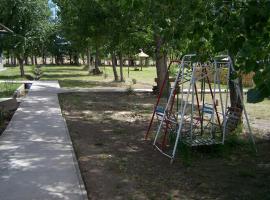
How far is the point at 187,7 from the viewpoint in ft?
21.7

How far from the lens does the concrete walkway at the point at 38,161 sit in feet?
19.7

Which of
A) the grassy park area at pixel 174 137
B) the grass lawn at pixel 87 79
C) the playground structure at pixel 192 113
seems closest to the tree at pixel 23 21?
the grass lawn at pixel 87 79

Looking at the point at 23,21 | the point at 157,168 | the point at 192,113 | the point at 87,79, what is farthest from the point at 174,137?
the point at 87,79

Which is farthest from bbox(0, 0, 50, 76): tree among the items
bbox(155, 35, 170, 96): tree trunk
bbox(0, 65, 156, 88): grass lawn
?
bbox(155, 35, 170, 96): tree trunk

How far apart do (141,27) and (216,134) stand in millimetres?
9820

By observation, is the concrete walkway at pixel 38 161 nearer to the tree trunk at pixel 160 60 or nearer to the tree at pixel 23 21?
Answer: the tree trunk at pixel 160 60

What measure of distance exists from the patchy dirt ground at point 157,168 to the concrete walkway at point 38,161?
249 mm

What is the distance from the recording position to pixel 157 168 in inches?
297

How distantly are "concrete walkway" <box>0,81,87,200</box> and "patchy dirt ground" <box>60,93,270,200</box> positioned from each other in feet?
0.82

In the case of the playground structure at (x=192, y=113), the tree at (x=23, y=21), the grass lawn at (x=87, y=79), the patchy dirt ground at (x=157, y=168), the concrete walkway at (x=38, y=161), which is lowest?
the grass lawn at (x=87, y=79)

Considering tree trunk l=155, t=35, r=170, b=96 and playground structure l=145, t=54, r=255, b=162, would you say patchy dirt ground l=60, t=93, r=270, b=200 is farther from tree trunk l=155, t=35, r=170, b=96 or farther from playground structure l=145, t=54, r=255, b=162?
tree trunk l=155, t=35, r=170, b=96

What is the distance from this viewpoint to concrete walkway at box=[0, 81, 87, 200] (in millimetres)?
6000

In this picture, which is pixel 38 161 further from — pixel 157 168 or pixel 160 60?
pixel 160 60

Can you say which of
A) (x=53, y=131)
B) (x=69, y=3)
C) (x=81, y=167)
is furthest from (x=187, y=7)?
(x=69, y=3)
